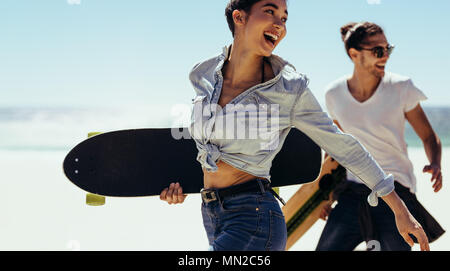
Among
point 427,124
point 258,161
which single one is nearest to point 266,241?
point 258,161

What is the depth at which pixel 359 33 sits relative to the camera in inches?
145

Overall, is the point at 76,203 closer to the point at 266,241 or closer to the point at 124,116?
the point at 266,241

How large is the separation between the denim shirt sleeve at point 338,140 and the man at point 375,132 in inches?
39.7

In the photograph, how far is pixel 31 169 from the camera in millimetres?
16188

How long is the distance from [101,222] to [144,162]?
5730mm

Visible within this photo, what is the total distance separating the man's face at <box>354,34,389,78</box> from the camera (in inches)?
142

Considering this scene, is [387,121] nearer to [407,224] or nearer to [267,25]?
[407,224]

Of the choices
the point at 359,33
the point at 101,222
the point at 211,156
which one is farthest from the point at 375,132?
the point at 101,222

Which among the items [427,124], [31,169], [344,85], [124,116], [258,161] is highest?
[124,116]

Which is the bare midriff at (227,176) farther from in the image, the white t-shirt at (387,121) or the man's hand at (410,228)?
the white t-shirt at (387,121)

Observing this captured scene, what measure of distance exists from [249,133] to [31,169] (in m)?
15.2

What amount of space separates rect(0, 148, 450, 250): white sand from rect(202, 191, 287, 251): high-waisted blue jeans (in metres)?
3.42

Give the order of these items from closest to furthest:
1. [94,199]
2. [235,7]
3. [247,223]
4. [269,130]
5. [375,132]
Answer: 1. [247,223]
2. [269,130]
3. [235,7]
4. [94,199]
5. [375,132]
